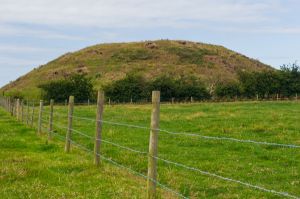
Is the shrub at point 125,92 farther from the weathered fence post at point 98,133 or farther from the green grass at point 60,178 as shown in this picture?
the weathered fence post at point 98,133

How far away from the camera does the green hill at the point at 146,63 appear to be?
385 feet

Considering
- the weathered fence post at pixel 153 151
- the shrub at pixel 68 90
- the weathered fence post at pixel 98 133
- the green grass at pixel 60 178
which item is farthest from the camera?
the shrub at pixel 68 90

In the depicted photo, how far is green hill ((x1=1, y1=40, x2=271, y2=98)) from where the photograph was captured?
117375 mm

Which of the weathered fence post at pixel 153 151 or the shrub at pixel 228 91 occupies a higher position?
the shrub at pixel 228 91

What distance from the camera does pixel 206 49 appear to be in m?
148

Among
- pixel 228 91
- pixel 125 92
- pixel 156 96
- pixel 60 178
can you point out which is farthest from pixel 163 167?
pixel 228 91

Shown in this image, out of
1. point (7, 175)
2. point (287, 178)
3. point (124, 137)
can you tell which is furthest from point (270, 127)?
point (7, 175)

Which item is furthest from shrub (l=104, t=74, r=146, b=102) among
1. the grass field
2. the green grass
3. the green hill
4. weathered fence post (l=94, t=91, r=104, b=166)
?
weathered fence post (l=94, t=91, r=104, b=166)

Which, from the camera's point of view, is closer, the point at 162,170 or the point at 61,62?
the point at 162,170

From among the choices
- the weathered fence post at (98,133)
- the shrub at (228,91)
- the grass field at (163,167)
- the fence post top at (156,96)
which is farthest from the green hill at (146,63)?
the fence post top at (156,96)

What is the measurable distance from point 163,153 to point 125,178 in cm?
570

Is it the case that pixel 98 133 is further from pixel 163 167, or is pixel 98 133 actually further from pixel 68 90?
pixel 68 90

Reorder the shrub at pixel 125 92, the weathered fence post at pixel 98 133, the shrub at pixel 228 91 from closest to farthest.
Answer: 1. the weathered fence post at pixel 98 133
2. the shrub at pixel 125 92
3. the shrub at pixel 228 91

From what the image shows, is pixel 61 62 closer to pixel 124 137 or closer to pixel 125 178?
pixel 124 137
